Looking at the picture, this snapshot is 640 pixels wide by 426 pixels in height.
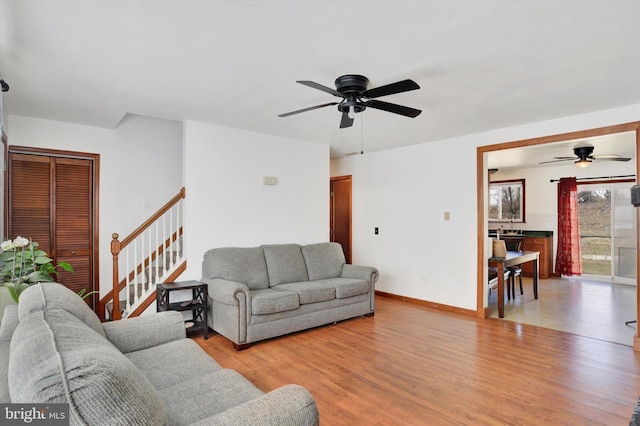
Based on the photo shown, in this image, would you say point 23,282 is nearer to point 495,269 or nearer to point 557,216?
point 495,269

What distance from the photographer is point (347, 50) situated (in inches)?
93.5

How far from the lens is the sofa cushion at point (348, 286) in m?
4.29

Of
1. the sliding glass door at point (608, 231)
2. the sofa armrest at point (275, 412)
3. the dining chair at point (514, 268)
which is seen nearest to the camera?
the sofa armrest at point (275, 412)

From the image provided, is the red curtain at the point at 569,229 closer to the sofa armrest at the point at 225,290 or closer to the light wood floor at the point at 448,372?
the light wood floor at the point at 448,372

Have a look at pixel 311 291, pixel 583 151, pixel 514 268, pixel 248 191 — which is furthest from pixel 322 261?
pixel 583 151

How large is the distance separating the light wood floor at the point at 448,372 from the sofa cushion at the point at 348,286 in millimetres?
386

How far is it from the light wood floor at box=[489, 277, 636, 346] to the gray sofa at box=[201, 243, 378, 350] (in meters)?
2.14

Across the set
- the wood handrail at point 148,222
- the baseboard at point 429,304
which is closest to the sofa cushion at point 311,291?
the wood handrail at point 148,222

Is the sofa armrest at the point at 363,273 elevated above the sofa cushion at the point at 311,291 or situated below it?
above

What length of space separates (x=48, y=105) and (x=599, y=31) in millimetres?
4773

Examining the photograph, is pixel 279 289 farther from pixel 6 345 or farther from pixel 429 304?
pixel 6 345

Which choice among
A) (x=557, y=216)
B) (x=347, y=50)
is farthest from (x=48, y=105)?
(x=557, y=216)

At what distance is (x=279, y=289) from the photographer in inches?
161

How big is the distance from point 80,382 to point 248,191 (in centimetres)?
387
